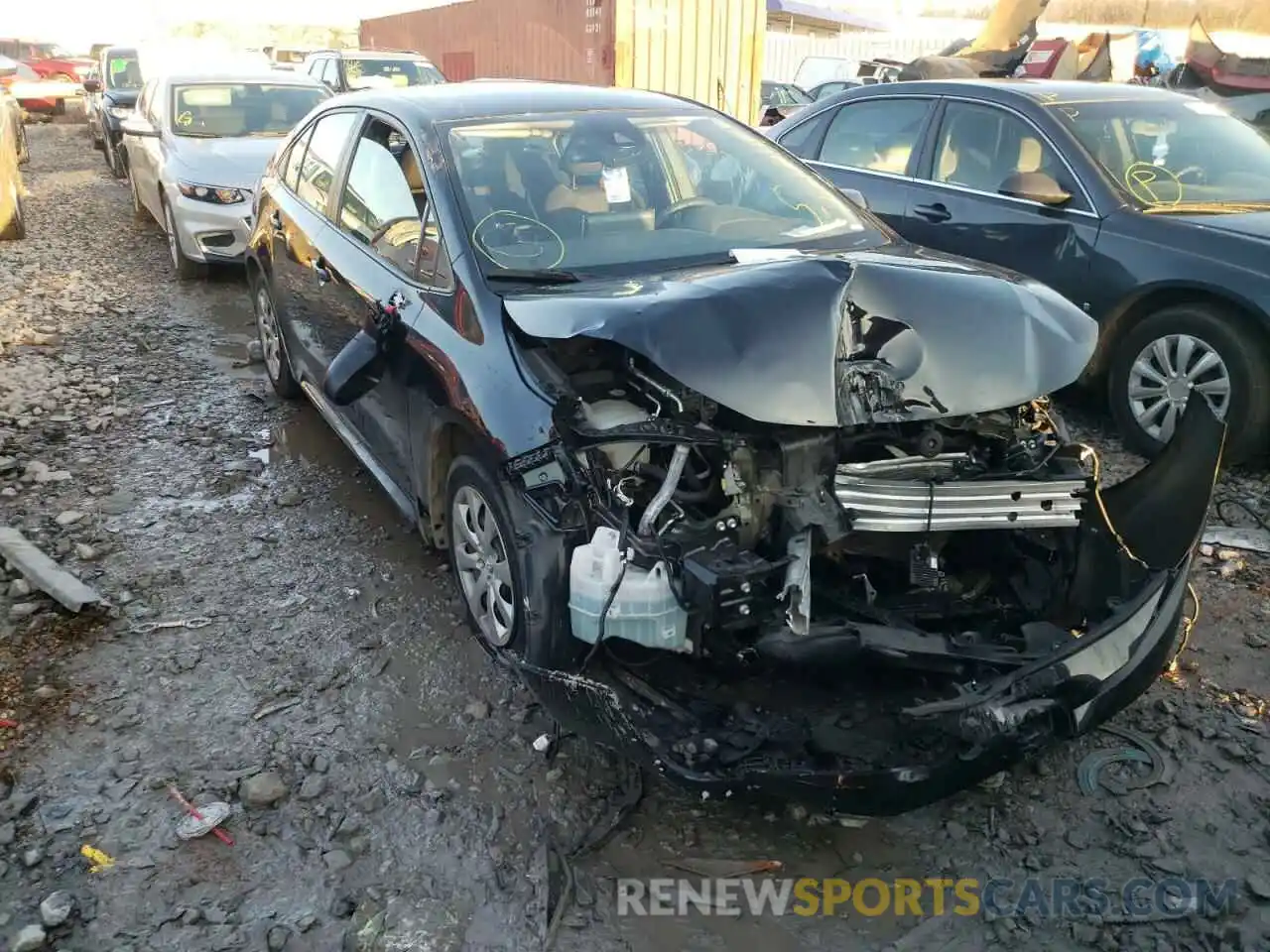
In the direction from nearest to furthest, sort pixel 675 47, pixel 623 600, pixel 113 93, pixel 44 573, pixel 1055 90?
pixel 623 600
pixel 44 573
pixel 1055 90
pixel 675 47
pixel 113 93

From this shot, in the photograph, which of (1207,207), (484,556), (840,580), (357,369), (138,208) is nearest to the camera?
(840,580)

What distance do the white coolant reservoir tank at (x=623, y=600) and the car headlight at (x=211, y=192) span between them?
6.51 m

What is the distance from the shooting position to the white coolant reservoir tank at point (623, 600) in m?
2.47

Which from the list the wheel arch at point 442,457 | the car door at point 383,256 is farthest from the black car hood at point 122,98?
the wheel arch at point 442,457

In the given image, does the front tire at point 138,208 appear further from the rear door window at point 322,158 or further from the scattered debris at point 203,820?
the scattered debris at point 203,820

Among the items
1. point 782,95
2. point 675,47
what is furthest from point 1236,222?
Answer: point 782,95

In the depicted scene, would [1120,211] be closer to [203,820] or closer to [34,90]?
[203,820]

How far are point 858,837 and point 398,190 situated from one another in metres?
2.76

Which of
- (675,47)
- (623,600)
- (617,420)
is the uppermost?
(675,47)

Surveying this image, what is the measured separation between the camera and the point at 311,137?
4922 millimetres

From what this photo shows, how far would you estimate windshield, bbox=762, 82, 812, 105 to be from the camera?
1700 centimetres

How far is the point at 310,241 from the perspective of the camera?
450cm

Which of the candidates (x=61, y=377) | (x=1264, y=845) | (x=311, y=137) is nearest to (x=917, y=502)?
(x=1264, y=845)

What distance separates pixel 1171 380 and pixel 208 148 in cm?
744
